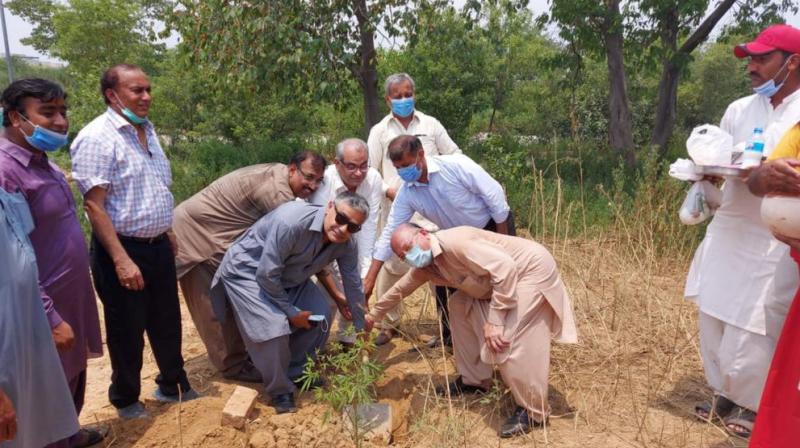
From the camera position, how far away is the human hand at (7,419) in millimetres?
1968

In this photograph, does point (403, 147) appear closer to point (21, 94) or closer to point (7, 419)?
point (21, 94)

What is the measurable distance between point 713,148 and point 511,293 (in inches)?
45.3

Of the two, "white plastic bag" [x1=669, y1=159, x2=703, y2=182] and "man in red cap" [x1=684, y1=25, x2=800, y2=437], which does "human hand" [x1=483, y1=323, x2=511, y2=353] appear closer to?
"man in red cap" [x1=684, y1=25, x2=800, y2=437]

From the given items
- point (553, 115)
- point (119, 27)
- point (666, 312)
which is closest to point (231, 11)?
point (666, 312)

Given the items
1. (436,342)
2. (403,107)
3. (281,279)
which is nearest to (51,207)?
(281,279)

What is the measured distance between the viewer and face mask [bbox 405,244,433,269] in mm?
3023

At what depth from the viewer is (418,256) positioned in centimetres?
302

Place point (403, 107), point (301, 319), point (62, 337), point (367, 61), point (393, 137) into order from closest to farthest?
point (62, 337), point (301, 319), point (403, 107), point (393, 137), point (367, 61)

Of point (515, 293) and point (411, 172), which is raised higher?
point (411, 172)

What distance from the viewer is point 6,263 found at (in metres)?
2.05

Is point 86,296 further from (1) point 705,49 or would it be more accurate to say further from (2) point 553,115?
(1) point 705,49

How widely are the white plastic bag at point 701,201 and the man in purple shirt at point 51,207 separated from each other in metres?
2.84

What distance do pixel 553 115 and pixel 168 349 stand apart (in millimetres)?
15458

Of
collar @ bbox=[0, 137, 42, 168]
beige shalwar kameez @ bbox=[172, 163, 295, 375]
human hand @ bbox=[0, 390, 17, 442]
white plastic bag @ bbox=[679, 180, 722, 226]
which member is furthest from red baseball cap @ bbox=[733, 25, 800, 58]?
human hand @ bbox=[0, 390, 17, 442]
